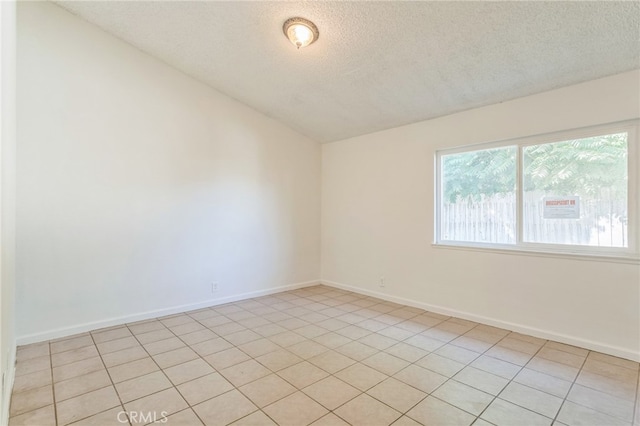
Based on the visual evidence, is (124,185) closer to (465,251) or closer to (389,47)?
(389,47)

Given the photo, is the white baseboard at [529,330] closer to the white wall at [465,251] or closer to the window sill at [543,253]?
the white wall at [465,251]

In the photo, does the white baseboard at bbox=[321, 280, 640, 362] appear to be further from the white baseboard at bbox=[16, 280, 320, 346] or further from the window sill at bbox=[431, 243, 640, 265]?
the white baseboard at bbox=[16, 280, 320, 346]

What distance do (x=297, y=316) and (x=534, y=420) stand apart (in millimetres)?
2472

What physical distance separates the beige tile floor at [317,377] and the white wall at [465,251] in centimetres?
28

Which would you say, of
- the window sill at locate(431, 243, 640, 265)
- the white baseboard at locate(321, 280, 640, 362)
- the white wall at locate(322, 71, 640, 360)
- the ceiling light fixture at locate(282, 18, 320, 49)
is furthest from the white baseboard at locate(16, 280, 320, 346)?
the ceiling light fixture at locate(282, 18, 320, 49)

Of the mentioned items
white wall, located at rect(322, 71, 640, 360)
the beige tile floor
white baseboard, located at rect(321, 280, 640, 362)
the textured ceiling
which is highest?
the textured ceiling

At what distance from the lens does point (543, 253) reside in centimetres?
306

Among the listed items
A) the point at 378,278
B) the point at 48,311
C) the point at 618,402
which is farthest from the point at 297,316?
the point at 618,402

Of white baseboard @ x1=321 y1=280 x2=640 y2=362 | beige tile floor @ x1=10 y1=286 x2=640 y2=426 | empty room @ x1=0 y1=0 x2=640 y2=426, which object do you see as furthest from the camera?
white baseboard @ x1=321 y1=280 x2=640 y2=362

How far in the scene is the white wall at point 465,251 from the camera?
107 inches

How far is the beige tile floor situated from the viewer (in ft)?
6.30

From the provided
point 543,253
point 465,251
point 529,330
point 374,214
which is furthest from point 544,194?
point 374,214

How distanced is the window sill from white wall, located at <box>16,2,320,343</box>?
2.65 meters

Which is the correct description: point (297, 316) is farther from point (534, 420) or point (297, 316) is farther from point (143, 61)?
point (143, 61)
